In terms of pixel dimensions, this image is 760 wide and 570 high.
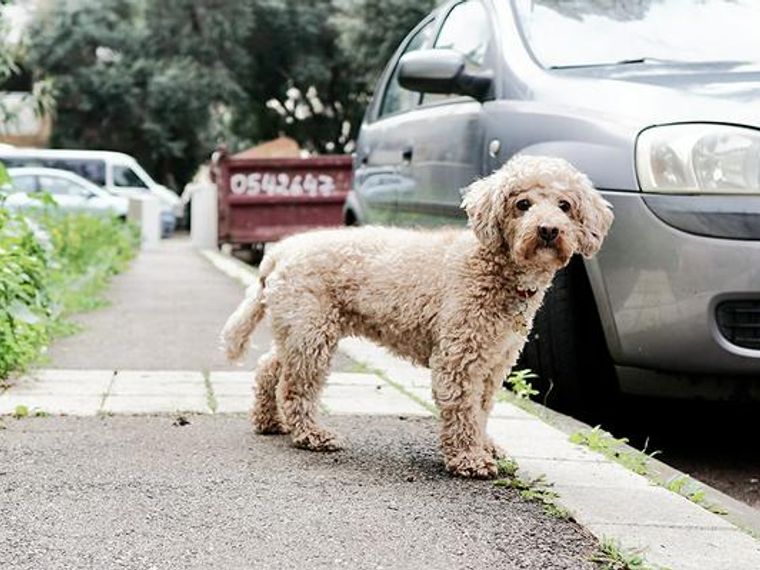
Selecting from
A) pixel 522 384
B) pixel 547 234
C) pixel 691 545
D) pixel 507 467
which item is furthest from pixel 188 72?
pixel 691 545

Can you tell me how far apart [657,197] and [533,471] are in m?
1.17

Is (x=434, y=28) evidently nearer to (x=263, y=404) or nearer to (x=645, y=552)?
(x=263, y=404)

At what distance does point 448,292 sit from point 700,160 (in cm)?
114

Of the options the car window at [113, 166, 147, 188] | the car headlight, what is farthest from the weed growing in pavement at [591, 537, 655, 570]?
the car window at [113, 166, 147, 188]

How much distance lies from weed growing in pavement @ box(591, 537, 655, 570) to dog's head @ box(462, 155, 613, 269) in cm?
102

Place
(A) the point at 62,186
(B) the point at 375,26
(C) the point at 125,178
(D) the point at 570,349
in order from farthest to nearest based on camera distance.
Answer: (B) the point at 375,26
(C) the point at 125,178
(A) the point at 62,186
(D) the point at 570,349

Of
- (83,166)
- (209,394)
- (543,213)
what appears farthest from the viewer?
(83,166)

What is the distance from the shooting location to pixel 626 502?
3627mm

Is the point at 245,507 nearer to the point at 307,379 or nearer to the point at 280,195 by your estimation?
the point at 307,379

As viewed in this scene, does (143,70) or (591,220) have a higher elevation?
(143,70)

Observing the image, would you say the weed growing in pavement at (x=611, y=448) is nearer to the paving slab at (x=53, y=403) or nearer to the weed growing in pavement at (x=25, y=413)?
the paving slab at (x=53, y=403)

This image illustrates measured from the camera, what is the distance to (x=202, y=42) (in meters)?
39.3

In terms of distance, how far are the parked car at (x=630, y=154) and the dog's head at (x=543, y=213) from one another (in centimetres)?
67

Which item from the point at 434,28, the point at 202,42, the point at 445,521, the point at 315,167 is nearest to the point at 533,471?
the point at 445,521
